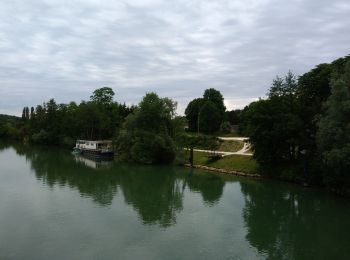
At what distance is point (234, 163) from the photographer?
5212 centimetres

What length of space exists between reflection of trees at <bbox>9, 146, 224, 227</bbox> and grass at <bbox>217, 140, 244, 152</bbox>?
12.7 meters

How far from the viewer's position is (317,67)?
44750 mm

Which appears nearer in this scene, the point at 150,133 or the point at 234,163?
the point at 234,163

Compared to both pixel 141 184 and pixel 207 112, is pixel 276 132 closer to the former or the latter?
pixel 141 184

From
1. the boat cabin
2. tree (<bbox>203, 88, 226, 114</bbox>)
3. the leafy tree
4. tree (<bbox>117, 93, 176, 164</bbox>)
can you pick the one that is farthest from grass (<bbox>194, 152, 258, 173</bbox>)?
tree (<bbox>203, 88, 226, 114</bbox>)

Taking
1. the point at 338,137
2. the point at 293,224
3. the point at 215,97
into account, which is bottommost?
the point at 293,224

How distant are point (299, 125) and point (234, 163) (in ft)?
45.3

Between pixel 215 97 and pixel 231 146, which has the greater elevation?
pixel 215 97

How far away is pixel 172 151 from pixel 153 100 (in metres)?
10.4

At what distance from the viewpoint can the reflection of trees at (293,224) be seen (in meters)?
21.6

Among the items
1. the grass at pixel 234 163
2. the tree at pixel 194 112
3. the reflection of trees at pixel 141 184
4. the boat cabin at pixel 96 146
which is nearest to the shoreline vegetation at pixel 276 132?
the grass at pixel 234 163

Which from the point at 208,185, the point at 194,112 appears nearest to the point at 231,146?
the point at 208,185

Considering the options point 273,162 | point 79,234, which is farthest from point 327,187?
point 79,234

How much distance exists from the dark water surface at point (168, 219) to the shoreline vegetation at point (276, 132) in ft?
10.7
